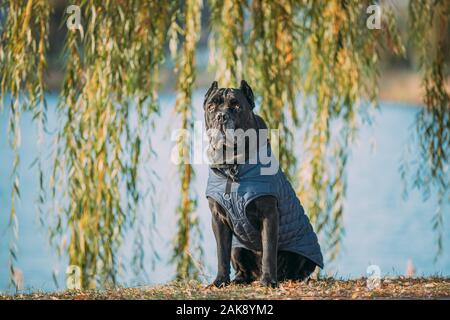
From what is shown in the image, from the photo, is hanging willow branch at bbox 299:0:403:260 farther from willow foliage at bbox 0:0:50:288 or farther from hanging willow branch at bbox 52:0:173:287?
willow foliage at bbox 0:0:50:288

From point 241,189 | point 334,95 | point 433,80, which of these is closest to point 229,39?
point 334,95

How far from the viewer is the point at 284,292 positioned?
448cm

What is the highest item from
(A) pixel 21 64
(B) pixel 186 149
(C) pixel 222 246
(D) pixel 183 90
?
(A) pixel 21 64

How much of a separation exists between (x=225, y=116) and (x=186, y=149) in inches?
60.7

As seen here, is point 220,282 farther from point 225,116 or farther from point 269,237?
point 225,116

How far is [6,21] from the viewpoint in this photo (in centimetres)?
600

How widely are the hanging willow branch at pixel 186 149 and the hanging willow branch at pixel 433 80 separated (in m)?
1.57

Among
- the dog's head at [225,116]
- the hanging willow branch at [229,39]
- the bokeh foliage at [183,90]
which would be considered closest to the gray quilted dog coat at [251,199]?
the dog's head at [225,116]

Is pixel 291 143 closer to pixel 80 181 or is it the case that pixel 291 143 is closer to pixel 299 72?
pixel 299 72

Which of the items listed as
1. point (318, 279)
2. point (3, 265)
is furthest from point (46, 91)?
point (3, 265)

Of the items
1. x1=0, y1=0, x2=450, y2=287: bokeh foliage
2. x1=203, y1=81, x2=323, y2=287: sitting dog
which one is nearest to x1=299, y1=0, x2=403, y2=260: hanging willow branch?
x1=0, y1=0, x2=450, y2=287: bokeh foliage

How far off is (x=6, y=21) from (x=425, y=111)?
2.93m

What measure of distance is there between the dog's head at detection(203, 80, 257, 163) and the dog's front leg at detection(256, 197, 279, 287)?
0.30 meters

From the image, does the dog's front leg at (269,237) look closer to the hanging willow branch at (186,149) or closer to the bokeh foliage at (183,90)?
the bokeh foliage at (183,90)
